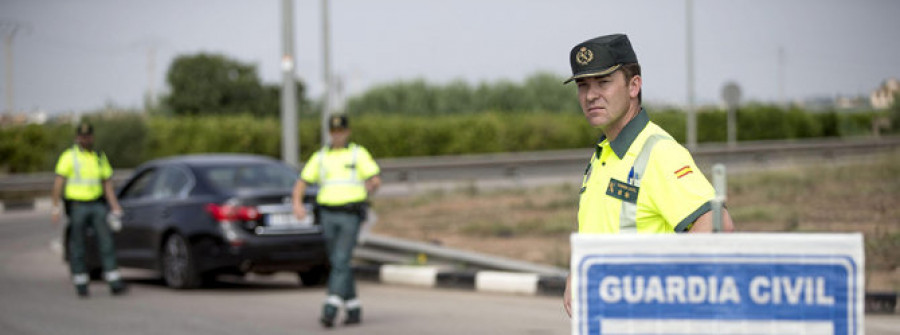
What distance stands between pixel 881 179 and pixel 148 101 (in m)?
56.8

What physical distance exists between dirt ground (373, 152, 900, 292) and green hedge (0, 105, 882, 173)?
20.3 metres

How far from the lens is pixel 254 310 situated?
1112 cm

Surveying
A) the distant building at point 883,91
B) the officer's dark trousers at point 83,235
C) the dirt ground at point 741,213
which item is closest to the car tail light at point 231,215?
the officer's dark trousers at point 83,235

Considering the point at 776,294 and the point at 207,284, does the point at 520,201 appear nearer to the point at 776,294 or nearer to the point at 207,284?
the point at 207,284

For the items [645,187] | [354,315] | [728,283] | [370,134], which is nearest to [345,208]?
[354,315]

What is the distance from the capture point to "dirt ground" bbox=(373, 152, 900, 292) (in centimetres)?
1493

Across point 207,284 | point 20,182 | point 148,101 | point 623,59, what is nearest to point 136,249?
point 207,284

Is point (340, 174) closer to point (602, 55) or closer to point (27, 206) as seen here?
point (602, 55)

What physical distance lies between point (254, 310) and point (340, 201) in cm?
181

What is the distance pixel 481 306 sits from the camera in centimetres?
1096

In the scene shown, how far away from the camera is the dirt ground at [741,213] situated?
14.9 meters

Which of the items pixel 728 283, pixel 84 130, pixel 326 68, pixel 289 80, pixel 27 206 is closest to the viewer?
pixel 728 283

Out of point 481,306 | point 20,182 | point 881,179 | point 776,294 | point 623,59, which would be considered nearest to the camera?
point 776,294

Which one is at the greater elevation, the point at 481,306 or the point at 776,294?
the point at 776,294
